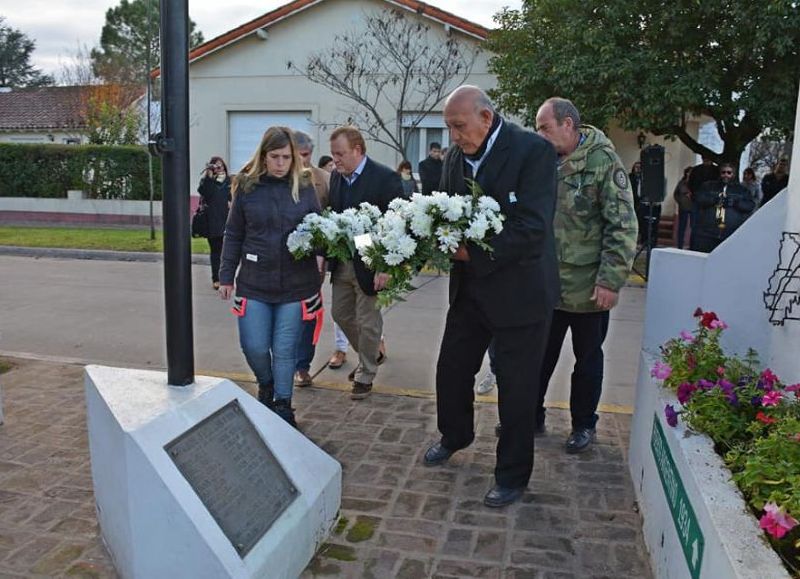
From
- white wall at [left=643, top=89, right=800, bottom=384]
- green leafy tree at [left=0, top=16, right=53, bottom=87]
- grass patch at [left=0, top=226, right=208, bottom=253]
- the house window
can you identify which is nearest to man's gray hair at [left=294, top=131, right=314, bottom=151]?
white wall at [left=643, top=89, right=800, bottom=384]

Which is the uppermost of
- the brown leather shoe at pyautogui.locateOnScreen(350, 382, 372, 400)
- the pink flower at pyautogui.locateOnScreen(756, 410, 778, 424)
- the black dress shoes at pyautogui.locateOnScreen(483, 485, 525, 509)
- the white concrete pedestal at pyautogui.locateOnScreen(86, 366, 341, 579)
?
the pink flower at pyautogui.locateOnScreen(756, 410, 778, 424)

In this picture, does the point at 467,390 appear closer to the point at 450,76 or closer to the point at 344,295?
the point at 344,295

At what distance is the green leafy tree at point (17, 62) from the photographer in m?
49.2

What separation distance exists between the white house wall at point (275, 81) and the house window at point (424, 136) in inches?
18.9

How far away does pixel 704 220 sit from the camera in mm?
10945

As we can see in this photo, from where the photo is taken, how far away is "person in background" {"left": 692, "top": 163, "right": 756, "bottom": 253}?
10.7m

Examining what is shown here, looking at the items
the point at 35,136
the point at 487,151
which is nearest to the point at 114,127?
the point at 35,136

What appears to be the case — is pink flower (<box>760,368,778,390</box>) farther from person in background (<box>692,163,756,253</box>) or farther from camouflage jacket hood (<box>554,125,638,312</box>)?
person in background (<box>692,163,756,253</box>)

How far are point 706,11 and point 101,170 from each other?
50.6 feet

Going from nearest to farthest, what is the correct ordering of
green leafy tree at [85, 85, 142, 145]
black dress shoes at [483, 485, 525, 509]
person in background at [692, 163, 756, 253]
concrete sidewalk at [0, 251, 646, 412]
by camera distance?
1. black dress shoes at [483, 485, 525, 509]
2. concrete sidewalk at [0, 251, 646, 412]
3. person in background at [692, 163, 756, 253]
4. green leafy tree at [85, 85, 142, 145]

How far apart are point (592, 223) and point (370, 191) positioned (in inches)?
61.3

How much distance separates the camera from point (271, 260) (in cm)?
421

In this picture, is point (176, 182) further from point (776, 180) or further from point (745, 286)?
point (776, 180)

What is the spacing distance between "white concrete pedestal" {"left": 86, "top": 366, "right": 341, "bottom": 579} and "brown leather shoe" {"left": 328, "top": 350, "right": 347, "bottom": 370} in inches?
101
